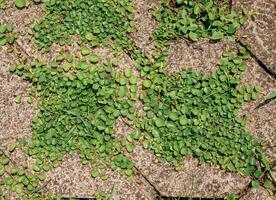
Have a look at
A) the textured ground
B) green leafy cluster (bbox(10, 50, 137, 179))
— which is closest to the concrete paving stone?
the textured ground

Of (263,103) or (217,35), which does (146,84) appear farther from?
(263,103)

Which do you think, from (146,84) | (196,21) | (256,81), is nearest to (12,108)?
(146,84)

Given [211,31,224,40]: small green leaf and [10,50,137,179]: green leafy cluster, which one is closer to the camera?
[10,50,137,179]: green leafy cluster

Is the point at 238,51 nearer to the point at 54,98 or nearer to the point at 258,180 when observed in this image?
the point at 258,180

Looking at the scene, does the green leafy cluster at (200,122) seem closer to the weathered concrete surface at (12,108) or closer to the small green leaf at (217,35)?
the small green leaf at (217,35)

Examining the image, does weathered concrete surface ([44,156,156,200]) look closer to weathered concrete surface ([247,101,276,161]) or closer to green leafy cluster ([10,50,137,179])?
green leafy cluster ([10,50,137,179])

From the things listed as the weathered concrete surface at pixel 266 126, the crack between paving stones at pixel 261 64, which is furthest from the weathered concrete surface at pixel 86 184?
the crack between paving stones at pixel 261 64
